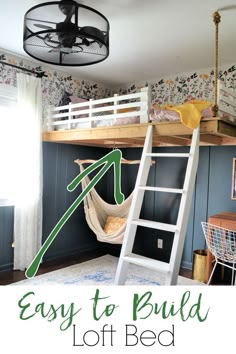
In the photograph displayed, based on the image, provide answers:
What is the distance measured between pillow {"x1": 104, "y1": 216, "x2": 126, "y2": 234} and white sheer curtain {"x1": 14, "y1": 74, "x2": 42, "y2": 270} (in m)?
0.83

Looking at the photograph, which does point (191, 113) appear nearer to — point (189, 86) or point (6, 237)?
point (189, 86)

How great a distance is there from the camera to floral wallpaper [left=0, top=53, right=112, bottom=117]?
10.4 ft

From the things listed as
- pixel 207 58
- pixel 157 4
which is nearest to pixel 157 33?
pixel 157 4

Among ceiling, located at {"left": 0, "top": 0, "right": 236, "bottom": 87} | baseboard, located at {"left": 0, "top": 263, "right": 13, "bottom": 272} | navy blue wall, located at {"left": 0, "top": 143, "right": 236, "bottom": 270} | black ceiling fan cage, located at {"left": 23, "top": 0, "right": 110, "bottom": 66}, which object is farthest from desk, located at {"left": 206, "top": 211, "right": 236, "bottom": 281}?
baseboard, located at {"left": 0, "top": 263, "right": 13, "bottom": 272}

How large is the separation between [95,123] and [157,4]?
50.9 inches

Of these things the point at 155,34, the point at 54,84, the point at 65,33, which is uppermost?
the point at 155,34

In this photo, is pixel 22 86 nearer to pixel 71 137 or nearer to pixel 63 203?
pixel 71 137

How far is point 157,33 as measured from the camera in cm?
266

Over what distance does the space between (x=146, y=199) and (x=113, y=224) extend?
601 mm

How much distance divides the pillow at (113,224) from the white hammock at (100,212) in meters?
0.05

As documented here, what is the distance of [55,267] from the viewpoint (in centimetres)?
345

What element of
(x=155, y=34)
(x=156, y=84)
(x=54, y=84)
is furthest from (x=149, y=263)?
(x=156, y=84)

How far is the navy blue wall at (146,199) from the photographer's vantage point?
11.0 feet

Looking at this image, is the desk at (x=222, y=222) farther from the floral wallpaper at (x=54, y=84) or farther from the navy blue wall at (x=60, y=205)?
the floral wallpaper at (x=54, y=84)
